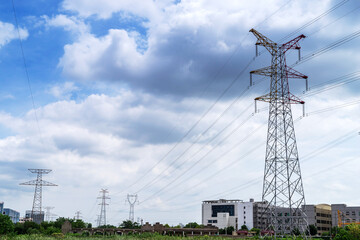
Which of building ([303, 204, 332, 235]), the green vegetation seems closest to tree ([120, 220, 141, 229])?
the green vegetation

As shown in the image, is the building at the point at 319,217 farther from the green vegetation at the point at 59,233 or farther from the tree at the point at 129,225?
the tree at the point at 129,225

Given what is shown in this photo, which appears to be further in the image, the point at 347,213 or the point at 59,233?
the point at 347,213

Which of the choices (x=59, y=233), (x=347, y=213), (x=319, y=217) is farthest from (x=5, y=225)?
(x=347, y=213)

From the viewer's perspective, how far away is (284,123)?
56188 mm

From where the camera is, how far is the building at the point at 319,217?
166750mm

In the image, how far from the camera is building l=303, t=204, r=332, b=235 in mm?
166750

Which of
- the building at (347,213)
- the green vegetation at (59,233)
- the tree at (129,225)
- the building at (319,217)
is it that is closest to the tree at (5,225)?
the green vegetation at (59,233)

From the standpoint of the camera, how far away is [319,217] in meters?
172

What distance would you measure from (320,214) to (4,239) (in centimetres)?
14776

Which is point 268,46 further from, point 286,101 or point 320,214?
point 320,214

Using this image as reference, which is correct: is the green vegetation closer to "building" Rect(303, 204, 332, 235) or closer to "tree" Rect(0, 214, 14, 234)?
"tree" Rect(0, 214, 14, 234)

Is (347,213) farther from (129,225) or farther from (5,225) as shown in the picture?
(5,225)

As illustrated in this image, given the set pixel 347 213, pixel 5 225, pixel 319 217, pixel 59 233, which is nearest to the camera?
pixel 5 225

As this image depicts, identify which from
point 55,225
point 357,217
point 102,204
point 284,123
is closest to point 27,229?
point 55,225
